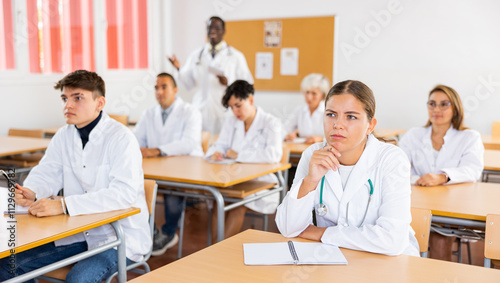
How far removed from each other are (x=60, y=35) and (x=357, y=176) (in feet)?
14.8

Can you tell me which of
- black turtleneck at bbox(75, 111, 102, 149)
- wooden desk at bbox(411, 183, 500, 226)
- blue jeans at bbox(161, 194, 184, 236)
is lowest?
blue jeans at bbox(161, 194, 184, 236)

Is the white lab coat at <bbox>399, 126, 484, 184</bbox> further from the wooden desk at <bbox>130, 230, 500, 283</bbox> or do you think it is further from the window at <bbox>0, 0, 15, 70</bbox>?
the window at <bbox>0, 0, 15, 70</bbox>

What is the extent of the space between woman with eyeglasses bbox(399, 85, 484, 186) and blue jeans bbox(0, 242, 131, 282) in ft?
6.03

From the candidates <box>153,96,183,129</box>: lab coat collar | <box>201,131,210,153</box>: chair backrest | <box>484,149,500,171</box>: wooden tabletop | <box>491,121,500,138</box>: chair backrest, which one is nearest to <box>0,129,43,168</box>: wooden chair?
<box>153,96,183,129</box>: lab coat collar

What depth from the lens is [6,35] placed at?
15.8 ft

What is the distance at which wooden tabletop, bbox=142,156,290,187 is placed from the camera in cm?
282

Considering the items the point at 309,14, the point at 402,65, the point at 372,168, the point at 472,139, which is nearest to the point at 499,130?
the point at 402,65

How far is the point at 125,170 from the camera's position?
2.26m

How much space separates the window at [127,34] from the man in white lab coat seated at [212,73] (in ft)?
3.35

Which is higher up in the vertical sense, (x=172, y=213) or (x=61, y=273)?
(x=61, y=273)

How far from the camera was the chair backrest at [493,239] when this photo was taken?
1.84m

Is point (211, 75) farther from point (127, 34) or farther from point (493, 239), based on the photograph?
point (493, 239)

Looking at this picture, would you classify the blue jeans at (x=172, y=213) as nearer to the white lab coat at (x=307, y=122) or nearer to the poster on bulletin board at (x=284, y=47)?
the white lab coat at (x=307, y=122)

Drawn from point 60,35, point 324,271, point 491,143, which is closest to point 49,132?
point 60,35
